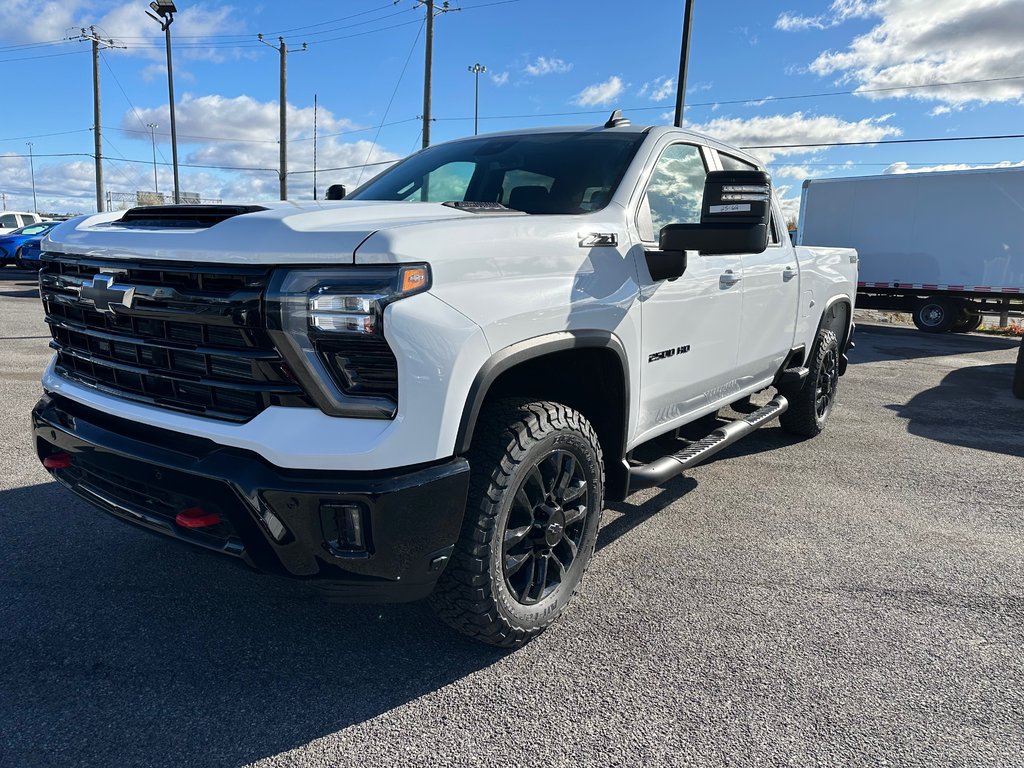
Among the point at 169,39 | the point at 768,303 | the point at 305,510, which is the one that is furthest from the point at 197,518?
the point at 169,39

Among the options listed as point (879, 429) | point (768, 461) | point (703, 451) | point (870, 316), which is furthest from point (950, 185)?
point (703, 451)

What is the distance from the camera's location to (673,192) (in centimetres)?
349

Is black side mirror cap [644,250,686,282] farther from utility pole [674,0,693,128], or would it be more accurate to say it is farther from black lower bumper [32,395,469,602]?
utility pole [674,0,693,128]

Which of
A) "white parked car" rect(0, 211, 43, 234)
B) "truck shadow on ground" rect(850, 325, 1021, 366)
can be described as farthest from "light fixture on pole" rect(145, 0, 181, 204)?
"truck shadow on ground" rect(850, 325, 1021, 366)

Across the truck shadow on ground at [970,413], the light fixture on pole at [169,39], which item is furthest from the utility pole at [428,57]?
the truck shadow on ground at [970,413]

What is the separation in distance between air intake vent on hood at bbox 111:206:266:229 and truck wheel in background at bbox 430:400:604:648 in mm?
1048

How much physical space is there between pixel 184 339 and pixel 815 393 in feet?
15.6

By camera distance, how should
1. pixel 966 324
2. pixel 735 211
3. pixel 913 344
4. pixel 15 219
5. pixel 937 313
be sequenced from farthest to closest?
pixel 15 219, pixel 966 324, pixel 937 313, pixel 913 344, pixel 735 211

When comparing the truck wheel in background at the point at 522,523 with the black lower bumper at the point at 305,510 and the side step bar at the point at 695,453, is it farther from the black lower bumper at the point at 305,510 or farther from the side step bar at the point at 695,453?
the side step bar at the point at 695,453

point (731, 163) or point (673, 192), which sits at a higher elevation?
point (731, 163)

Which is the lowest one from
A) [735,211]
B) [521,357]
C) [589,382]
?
[589,382]

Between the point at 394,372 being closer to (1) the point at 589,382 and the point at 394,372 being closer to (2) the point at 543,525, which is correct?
Result: (2) the point at 543,525

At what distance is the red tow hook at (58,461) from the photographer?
263 cm

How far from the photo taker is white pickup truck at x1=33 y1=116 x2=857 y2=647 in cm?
203
